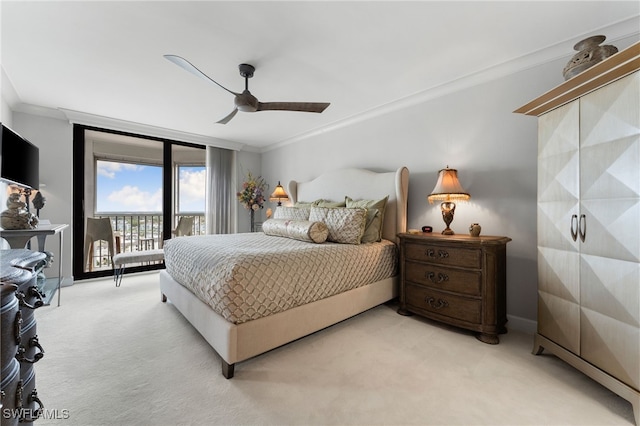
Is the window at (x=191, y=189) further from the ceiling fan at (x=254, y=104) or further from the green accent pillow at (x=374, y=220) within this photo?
the green accent pillow at (x=374, y=220)

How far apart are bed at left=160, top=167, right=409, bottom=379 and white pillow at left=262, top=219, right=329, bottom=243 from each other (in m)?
0.12

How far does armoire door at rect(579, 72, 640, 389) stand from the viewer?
1.36m

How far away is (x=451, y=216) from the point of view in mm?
2645

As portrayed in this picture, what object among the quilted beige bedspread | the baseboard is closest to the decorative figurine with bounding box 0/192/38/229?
the quilted beige bedspread

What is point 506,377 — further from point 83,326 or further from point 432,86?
point 83,326

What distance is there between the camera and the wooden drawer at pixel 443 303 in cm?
221

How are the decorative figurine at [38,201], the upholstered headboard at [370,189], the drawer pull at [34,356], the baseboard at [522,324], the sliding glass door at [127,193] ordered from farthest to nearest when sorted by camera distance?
the sliding glass door at [127,193]
the decorative figurine at [38,201]
the upholstered headboard at [370,189]
the baseboard at [522,324]
the drawer pull at [34,356]

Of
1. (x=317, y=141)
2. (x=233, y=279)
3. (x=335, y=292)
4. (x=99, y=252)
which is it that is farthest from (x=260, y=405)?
(x=99, y=252)

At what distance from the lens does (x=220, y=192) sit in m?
5.34

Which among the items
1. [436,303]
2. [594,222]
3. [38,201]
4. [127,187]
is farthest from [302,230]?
[127,187]

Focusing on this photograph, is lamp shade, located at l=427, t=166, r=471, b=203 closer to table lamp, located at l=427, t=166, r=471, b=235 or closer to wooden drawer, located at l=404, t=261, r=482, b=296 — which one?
table lamp, located at l=427, t=166, r=471, b=235

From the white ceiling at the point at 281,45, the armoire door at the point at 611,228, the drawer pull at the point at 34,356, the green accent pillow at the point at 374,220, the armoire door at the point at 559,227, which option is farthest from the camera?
the green accent pillow at the point at 374,220

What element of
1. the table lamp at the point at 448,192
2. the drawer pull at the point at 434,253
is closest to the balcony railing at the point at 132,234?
the drawer pull at the point at 434,253

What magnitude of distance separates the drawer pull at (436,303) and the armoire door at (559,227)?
667mm
